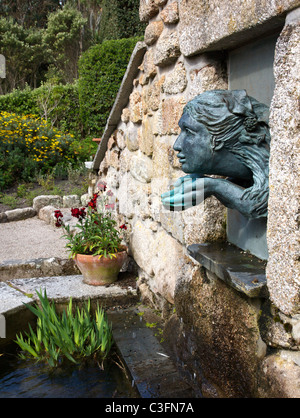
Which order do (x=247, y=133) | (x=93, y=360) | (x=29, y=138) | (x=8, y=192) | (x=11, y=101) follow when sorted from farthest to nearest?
(x=11, y=101) < (x=29, y=138) < (x=8, y=192) < (x=93, y=360) < (x=247, y=133)

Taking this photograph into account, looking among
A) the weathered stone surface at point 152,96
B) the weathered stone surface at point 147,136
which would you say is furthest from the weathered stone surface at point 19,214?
the weathered stone surface at point 152,96

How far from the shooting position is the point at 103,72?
10.8m

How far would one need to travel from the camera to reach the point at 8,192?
8.49 metres

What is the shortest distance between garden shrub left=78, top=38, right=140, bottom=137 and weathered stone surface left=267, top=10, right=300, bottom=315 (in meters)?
9.74

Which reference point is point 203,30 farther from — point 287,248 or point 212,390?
point 212,390

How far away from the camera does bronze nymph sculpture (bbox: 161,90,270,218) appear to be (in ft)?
5.75

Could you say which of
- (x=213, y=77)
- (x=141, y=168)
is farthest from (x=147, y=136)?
(x=213, y=77)

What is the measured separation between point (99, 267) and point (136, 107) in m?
1.32

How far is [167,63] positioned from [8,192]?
6.46m

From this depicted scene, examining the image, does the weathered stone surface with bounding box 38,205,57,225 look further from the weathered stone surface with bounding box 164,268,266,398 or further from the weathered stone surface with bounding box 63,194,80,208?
the weathered stone surface with bounding box 164,268,266,398

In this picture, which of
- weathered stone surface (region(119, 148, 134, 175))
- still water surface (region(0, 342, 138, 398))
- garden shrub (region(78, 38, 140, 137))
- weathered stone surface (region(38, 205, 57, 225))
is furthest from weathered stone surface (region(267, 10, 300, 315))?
garden shrub (region(78, 38, 140, 137))

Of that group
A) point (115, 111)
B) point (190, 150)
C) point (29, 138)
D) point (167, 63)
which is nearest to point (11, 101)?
point (29, 138)
